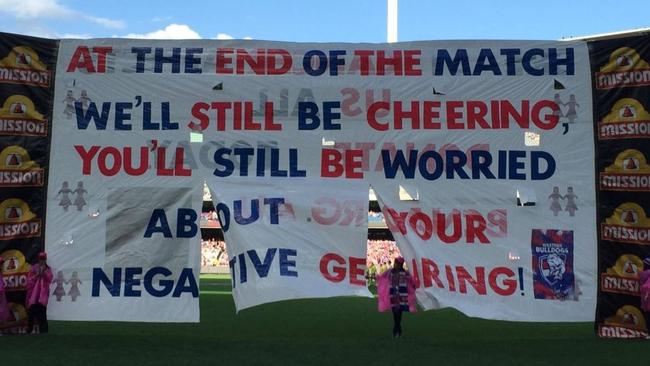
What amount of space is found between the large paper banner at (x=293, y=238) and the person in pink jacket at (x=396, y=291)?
138cm

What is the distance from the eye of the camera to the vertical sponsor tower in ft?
31.8

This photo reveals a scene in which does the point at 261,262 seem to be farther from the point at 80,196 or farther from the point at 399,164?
the point at 80,196

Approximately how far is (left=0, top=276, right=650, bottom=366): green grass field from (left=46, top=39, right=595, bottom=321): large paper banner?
55 cm

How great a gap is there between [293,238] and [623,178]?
16.5 feet

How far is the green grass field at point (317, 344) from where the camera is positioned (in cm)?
835

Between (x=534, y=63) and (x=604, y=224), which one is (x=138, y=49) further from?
(x=604, y=224)

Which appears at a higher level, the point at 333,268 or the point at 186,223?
the point at 186,223

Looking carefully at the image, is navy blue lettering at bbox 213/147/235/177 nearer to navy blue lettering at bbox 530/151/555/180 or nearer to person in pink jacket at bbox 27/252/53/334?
person in pink jacket at bbox 27/252/53/334

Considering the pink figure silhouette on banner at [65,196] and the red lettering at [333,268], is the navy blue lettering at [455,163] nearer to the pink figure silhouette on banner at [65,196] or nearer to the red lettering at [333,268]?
the red lettering at [333,268]

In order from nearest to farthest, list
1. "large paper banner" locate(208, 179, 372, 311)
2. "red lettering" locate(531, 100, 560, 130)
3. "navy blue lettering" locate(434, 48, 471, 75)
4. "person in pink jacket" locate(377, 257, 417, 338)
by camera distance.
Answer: "large paper banner" locate(208, 179, 372, 311)
"red lettering" locate(531, 100, 560, 130)
"navy blue lettering" locate(434, 48, 471, 75)
"person in pink jacket" locate(377, 257, 417, 338)

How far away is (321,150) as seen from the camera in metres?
9.59

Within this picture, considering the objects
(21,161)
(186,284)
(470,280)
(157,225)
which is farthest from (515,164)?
(21,161)

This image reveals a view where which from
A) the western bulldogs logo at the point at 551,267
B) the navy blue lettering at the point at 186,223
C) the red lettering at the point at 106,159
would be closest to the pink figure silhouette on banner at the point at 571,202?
the western bulldogs logo at the point at 551,267

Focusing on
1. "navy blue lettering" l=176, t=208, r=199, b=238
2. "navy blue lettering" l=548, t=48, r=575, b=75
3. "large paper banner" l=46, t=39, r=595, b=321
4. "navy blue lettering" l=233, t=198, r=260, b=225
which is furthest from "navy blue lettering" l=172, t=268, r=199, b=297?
"navy blue lettering" l=548, t=48, r=575, b=75
